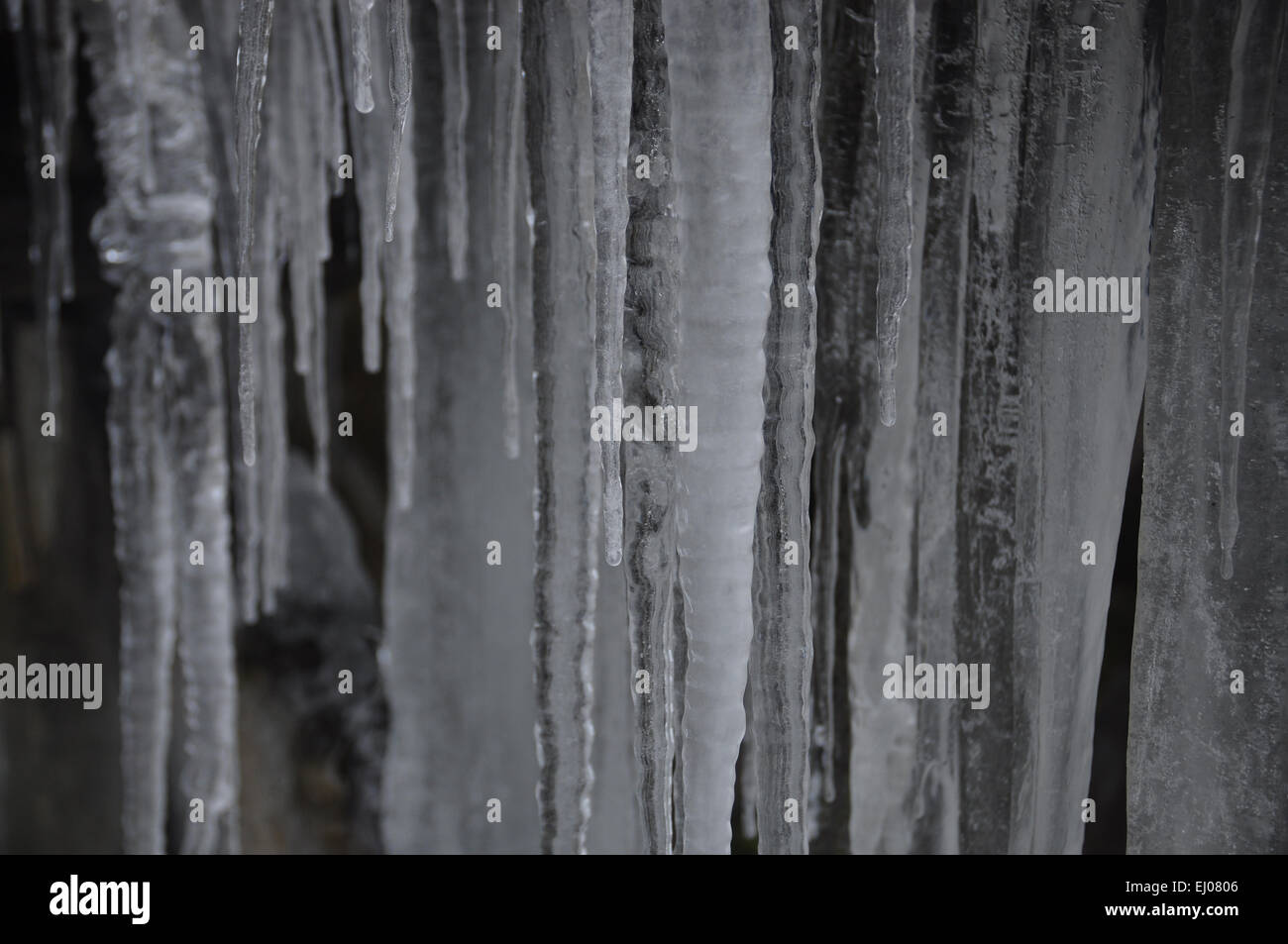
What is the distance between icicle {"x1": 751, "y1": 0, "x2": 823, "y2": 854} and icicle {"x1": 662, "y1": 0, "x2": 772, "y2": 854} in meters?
0.02

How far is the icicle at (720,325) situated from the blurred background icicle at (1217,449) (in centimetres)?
42

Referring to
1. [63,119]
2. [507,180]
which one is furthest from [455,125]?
[63,119]

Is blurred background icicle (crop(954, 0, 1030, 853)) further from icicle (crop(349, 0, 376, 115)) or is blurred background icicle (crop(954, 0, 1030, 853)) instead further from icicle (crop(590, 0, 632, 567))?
icicle (crop(349, 0, 376, 115))

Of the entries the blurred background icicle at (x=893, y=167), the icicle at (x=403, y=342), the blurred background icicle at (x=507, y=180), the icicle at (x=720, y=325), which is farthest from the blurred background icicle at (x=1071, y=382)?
the icicle at (x=403, y=342)

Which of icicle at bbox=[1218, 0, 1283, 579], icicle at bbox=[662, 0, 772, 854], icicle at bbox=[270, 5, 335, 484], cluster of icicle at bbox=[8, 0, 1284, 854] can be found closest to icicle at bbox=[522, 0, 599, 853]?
Answer: cluster of icicle at bbox=[8, 0, 1284, 854]

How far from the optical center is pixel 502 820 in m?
0.95

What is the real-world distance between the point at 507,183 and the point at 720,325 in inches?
11.1

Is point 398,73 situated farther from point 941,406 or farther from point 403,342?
point 941,406

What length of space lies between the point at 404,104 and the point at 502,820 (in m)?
0.75

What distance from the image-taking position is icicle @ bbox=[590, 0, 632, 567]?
2.60 feet

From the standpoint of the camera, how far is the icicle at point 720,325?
0.83m

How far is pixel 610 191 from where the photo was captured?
791mm

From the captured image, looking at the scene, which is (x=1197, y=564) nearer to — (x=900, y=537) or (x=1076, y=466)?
(x=1076, y=466)
